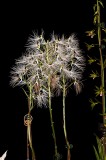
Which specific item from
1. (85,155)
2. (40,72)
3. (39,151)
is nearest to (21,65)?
(40,72)

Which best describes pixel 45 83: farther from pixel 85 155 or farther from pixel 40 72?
pixel 85 155

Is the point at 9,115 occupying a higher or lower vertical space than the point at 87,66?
lower

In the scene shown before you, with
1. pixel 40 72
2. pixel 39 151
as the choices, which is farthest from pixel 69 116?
pixel 40 72

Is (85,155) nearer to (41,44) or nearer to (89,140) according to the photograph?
(89,140)

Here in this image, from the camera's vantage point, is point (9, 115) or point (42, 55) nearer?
point (42, 55)

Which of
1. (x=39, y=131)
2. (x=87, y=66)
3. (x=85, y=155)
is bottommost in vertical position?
(x=85, y=155)

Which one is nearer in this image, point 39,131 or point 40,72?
point 40,72

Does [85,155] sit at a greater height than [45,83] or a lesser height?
lesser
